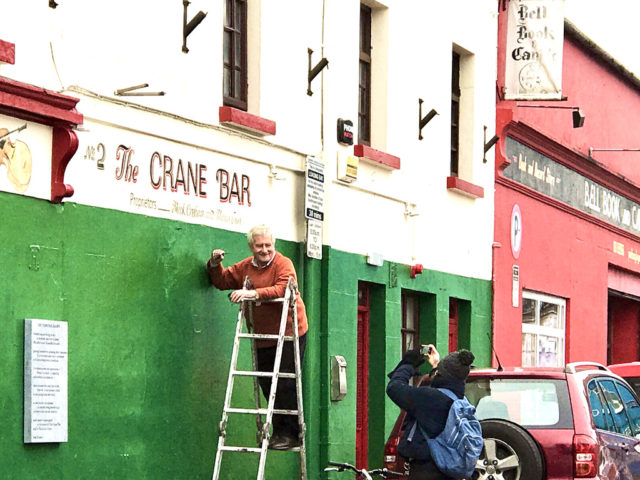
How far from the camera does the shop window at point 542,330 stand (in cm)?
2322

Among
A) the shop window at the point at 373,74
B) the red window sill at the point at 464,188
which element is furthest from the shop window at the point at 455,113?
the shop window at the point at 373,74

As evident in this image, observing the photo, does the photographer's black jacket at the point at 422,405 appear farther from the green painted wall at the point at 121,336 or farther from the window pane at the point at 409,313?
the window pane at the point at 409,313

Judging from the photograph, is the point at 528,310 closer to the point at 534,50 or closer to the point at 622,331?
the point at 534,50

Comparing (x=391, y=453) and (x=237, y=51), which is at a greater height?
(x=237, y=51)

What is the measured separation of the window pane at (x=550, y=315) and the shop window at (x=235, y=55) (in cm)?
1011

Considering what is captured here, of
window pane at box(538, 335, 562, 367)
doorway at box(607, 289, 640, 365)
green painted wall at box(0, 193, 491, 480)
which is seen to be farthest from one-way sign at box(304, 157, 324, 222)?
doorway at box(607, 289, 640, 365)

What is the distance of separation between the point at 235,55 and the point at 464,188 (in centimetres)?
574

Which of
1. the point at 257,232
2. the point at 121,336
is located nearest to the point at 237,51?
the point at 257,232

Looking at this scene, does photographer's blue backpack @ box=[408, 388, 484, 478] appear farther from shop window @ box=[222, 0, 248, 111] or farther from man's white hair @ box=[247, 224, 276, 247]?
shop window @ box=[222, 0, 248, 111]

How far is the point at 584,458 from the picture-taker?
469 inches

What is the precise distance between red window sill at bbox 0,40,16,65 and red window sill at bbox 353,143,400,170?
6.40 metres

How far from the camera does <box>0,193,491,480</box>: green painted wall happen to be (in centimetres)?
1140

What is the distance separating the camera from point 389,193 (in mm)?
17859

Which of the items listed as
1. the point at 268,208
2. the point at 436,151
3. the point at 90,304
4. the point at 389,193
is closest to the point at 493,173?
the point at 436,151
